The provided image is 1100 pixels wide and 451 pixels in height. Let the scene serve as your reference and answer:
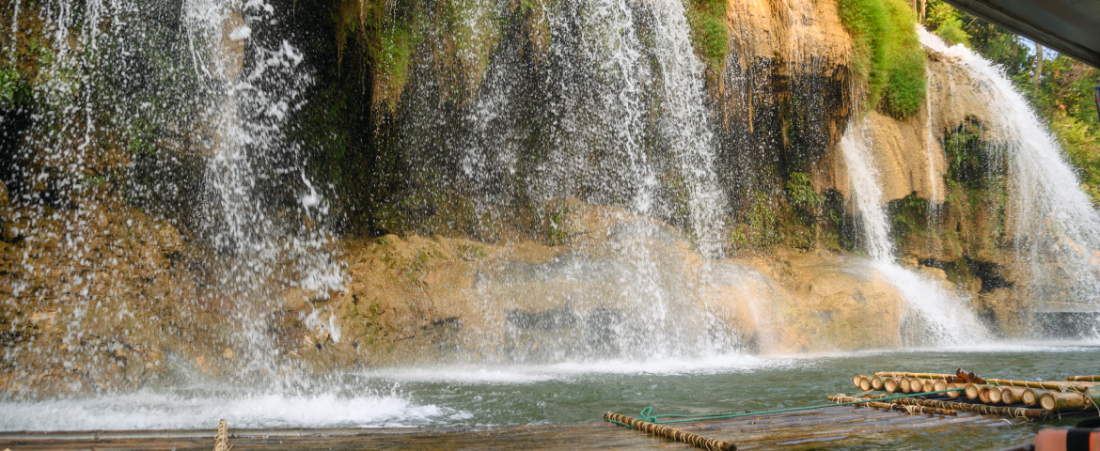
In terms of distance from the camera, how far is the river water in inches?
199

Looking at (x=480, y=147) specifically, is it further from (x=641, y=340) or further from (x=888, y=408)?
(x=888, y=408)

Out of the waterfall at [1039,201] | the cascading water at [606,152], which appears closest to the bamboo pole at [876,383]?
the cascading water at [606,152]

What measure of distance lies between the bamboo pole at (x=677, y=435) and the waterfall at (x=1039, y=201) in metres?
11.5

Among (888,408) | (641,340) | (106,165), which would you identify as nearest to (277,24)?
(106,165)

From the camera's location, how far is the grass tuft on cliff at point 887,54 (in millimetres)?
11523

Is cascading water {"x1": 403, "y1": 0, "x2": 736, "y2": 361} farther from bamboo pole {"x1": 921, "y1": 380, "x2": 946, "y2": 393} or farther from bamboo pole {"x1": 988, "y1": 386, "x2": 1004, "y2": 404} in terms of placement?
bamboo pole {"x1": 988, "y1": 386, "x2": 1004, "y2": 404}

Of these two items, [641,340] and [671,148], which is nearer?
[641,340]

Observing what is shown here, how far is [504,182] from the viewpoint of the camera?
1026 cm

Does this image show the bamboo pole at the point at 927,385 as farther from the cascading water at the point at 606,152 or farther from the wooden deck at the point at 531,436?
the cascading water at the point at 606,152

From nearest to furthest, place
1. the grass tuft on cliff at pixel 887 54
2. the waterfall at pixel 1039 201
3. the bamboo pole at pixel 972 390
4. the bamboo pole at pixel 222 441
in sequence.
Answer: the bamboo pole at pixel 222 441, the bamboo pole at pixel 972 390, the grass tuft on cliff at pixel 887 54, the waterfall at pixel 1039 201

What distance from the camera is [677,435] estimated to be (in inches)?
157

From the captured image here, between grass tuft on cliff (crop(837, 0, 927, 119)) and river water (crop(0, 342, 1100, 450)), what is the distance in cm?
508

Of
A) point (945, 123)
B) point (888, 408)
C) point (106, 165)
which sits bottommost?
point (888, 408)

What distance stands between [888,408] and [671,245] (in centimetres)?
578
